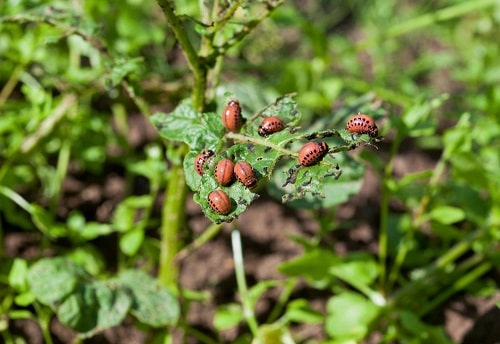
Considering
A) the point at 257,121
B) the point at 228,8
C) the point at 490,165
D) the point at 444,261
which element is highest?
the point at 228,8

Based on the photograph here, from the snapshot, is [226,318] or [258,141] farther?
[226,318]

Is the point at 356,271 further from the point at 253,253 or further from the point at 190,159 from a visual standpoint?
the point at 190,159

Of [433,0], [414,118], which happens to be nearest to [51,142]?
[414,118]

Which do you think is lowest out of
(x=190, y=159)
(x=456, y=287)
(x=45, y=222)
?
(x=456, y=287)

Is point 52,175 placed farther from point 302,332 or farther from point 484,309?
point 484,309

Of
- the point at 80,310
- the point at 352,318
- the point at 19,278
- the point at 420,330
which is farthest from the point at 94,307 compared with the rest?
the point at 420,330

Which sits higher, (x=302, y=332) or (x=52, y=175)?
(x=52, y=175)
